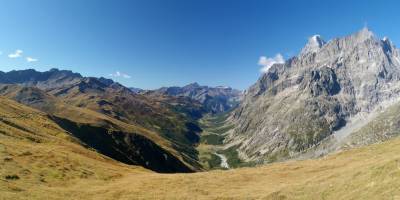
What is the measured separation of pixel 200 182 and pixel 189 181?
223 centimetres

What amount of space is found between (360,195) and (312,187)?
31.8 ft

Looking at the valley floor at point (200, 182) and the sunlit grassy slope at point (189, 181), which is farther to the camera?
the sunlit grassy slope at point (189, 181)

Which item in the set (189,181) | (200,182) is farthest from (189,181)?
(200,182)

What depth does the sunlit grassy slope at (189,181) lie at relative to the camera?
3853cm

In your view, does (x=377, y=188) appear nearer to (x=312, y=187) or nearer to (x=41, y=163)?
(x=312, y=187)

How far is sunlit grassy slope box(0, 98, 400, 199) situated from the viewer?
38531 millimetres

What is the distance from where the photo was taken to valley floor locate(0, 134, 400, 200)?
126 ft

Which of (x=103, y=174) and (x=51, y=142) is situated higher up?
(x=51, y=142)

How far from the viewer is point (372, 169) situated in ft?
133

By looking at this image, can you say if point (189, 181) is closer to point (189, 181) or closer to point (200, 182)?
point (189, 181)

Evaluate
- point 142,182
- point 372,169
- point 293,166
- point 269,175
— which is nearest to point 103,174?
point 142,182

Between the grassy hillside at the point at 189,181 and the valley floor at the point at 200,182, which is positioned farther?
the grassy hillside at the point at 189,181

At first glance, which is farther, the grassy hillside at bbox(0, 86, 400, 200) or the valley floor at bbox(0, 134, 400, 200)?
the grassy hillside at bbox(0, 86, 400, 200)

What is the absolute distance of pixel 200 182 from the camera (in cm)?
6191
